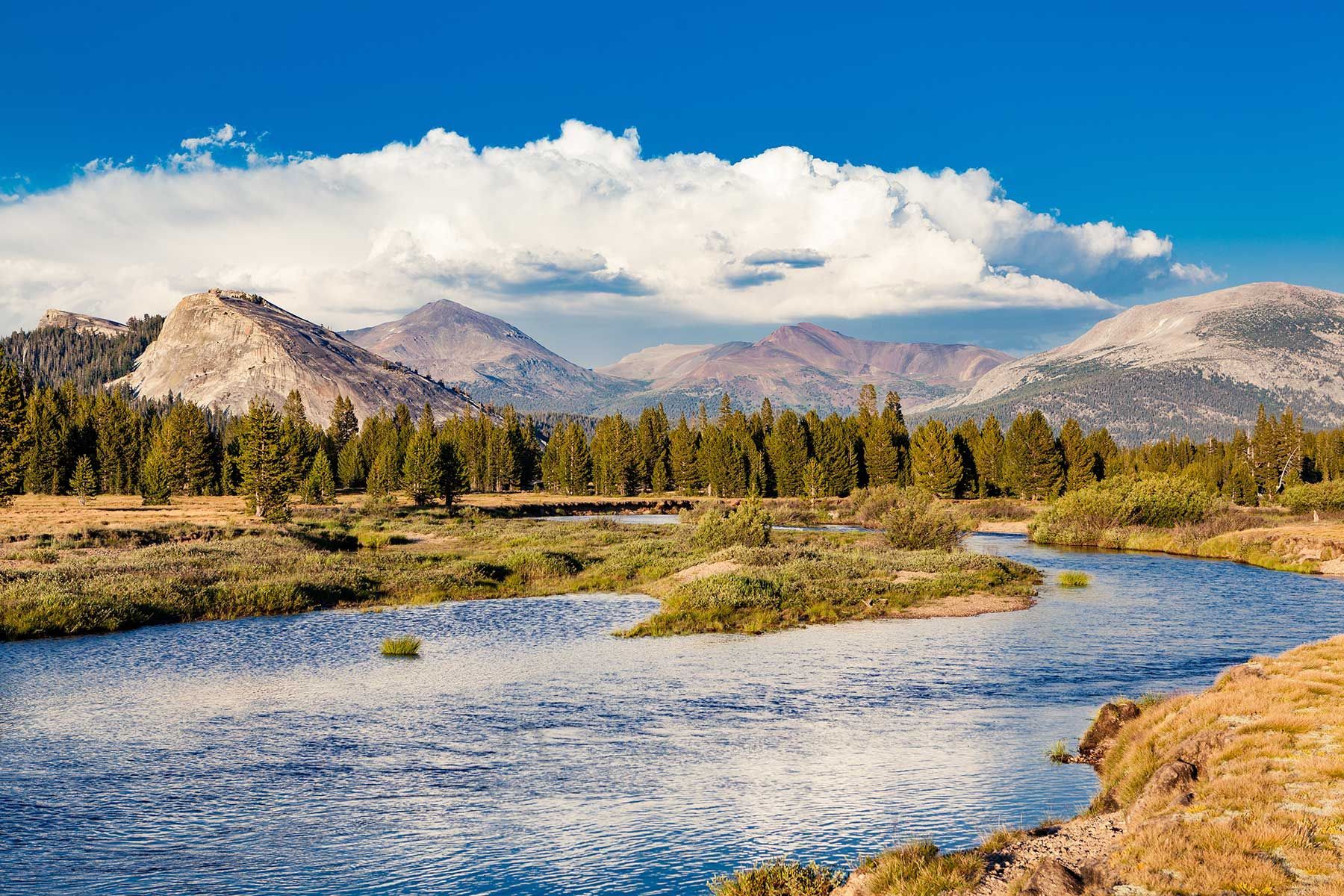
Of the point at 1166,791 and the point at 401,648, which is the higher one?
the point at 1166,791

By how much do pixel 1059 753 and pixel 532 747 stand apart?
1259 cm

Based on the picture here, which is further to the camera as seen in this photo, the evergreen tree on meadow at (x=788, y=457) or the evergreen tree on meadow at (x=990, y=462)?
the evergreen tree on meadow at (x=788, y=457)

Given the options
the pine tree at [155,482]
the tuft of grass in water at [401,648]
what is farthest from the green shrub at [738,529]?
the pine tree at [155,482]

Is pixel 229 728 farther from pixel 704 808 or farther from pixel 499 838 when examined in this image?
pixel 704 808

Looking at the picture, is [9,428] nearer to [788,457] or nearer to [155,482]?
[155,482]

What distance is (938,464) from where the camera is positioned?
135625mm

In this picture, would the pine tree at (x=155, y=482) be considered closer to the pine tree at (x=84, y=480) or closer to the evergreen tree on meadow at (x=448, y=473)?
the pine tree at (x=84, y=480)

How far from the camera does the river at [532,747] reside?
16469 mm

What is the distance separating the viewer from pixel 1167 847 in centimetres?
1325

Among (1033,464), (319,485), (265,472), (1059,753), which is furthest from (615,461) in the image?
(1059,753)

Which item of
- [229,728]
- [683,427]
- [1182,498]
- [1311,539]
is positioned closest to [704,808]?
[229,728]

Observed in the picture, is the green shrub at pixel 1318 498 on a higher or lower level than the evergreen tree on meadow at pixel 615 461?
lower

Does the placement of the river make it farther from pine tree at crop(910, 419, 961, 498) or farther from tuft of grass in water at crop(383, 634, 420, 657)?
pine tree at crop(910, 419, 961, 498)

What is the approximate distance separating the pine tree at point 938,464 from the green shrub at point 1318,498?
4172 centimetres
